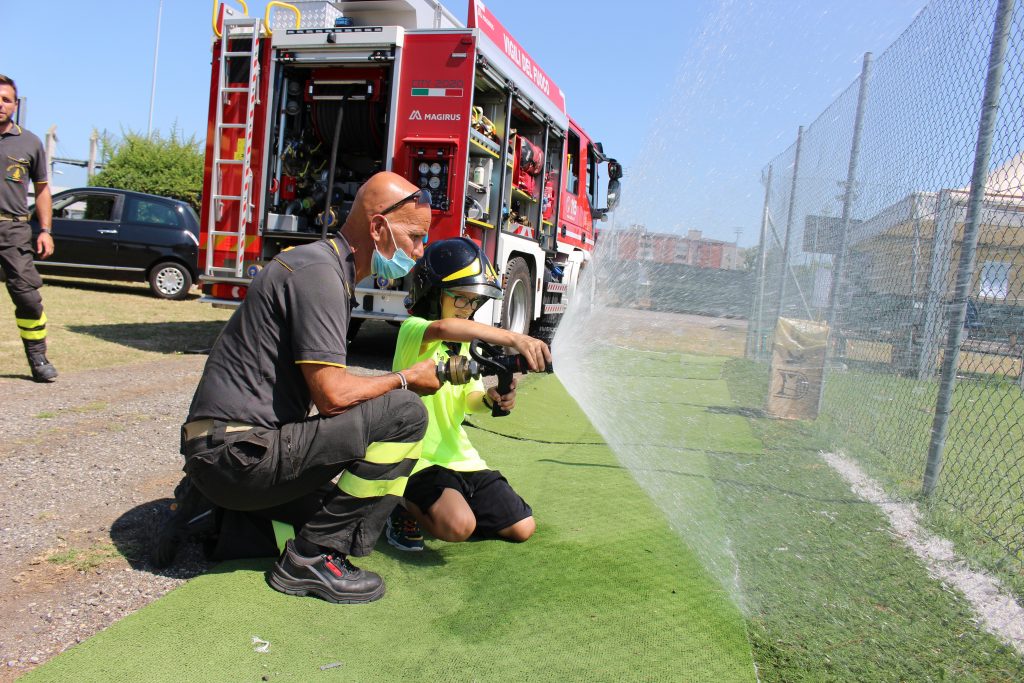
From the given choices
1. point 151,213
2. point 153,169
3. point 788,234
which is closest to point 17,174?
point 788,234

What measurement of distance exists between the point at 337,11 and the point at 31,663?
7.14 metres

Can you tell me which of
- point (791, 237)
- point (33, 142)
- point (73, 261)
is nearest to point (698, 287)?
point (791, 237)

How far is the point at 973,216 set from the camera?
3.67 meters

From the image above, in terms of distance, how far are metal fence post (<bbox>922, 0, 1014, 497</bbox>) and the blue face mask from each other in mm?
2842

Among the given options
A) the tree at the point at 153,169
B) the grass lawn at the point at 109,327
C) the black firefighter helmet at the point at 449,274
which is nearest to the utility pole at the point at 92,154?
the tree at the point at 153,169

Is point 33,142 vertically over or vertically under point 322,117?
under

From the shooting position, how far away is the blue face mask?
2.82 meters

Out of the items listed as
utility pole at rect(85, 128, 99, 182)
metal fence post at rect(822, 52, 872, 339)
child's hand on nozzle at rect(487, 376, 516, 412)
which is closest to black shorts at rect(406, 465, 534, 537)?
child's hand on nozzle at rect(487, 376, 516, 412)

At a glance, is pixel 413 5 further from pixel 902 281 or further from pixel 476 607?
pixel 476 607

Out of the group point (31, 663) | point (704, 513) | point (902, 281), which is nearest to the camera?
point (31, 663)

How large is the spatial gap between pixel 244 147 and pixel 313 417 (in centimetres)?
586

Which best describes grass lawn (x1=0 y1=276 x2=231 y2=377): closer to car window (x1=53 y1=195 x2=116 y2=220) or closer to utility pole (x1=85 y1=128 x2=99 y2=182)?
car window (x1=53 y1=195 x2=116 y2=220)

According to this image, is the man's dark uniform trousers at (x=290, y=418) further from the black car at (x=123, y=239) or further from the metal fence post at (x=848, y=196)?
the black car at (x=123, y=239)

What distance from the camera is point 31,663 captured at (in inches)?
83.7
